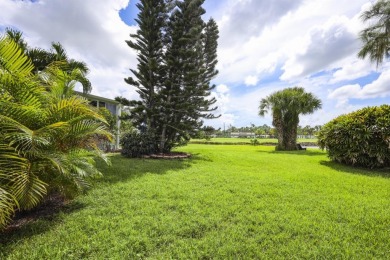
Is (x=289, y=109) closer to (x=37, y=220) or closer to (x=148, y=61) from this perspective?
(x=148, y=61)

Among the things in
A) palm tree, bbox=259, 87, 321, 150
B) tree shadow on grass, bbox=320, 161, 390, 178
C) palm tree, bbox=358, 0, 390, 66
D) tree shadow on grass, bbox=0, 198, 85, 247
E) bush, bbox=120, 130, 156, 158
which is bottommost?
Result: tree shadow on grass, bbox=0, 198, 85, 247

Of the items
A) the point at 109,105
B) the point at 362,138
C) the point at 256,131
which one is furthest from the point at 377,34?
the point at 256,131

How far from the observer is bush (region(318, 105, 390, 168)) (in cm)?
638

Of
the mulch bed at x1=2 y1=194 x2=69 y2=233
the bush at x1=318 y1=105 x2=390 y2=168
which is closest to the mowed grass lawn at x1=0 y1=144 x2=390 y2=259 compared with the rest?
the mulch bed at x1=2 y1=194 x2=69 y2=233

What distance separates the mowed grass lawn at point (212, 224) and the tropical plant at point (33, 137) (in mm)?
531

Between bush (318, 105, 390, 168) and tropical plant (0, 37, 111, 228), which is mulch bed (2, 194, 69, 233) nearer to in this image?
tropical plant (0, 37, 111, 228)

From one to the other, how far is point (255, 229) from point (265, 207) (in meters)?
0.81

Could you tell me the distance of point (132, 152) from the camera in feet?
30.2

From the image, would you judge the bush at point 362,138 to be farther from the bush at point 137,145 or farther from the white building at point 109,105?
the white building at point 109,105

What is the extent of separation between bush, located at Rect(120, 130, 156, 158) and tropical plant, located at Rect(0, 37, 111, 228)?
18.0 ft

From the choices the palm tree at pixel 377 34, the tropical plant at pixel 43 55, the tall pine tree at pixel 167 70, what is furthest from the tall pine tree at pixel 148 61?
the palm tree at pixel 377 34

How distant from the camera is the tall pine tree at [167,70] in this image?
9938 mm

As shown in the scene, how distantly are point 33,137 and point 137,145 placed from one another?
679 centimetres

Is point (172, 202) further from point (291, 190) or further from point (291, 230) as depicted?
point (291, 190)
